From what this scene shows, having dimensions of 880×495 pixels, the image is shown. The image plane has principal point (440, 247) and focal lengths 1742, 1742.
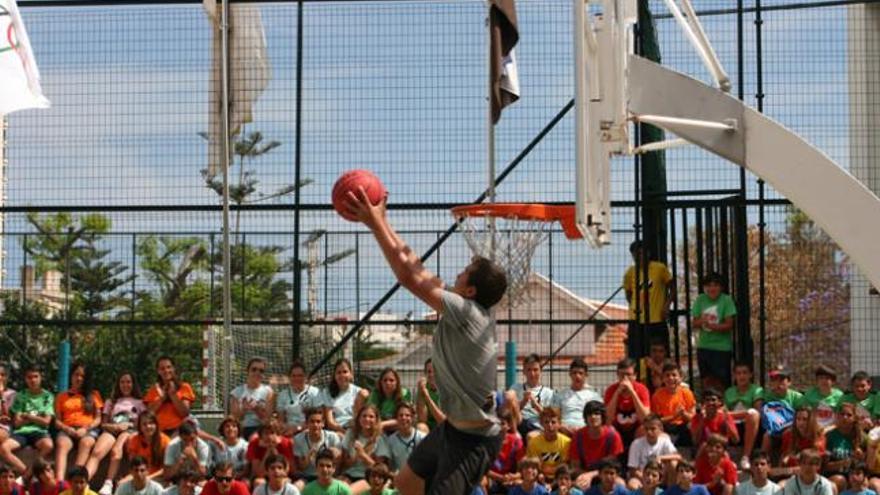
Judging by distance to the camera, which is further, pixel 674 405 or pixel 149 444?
pixel 149 444

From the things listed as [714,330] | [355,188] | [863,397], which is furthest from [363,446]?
[355,188]

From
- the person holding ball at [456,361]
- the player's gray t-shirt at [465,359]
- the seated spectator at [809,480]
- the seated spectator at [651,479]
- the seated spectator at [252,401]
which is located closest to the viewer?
the person holding ball at [456,361]

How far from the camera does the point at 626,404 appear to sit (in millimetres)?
15039

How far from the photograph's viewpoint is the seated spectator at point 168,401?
51.3ft

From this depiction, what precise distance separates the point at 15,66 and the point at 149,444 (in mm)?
3541

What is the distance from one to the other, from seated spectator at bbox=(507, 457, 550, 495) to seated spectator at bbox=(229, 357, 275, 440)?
2.58m

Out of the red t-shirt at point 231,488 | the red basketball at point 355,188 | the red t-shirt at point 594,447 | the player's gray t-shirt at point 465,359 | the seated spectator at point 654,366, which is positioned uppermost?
the red basketball at point 355,188

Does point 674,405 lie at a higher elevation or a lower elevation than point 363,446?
higher

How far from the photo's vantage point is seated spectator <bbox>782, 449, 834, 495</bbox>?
13812 mm

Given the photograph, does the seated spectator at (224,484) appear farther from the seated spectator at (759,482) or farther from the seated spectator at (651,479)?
the seated spectator at (759,482)

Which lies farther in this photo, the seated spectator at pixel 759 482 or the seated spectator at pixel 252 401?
the seated spectator at pixel 252 401

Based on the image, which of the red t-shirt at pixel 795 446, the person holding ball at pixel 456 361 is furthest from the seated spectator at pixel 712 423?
the person holding ball at pixel 456 361

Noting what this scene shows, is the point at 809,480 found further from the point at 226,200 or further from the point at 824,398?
the point at 226,200

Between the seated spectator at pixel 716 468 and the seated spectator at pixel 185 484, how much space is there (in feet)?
13.7
